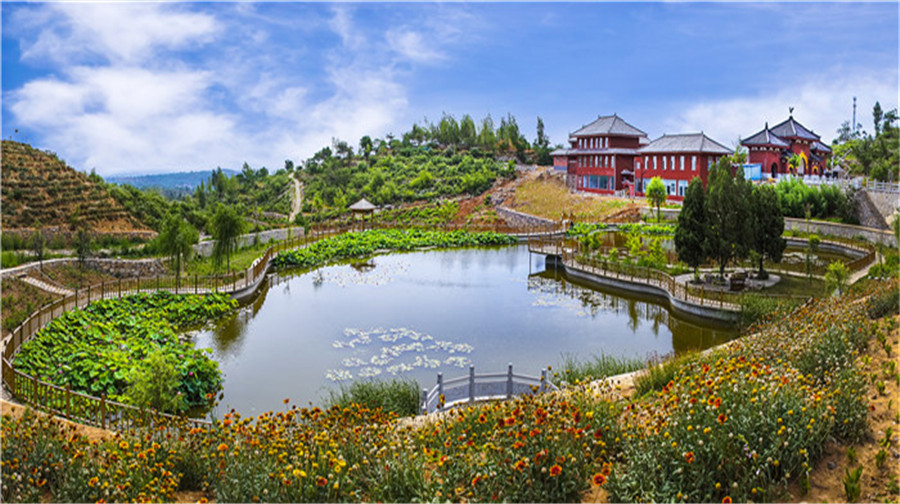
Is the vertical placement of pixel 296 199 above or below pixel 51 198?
above

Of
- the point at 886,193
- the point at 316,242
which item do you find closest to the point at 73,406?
the point at 316,242

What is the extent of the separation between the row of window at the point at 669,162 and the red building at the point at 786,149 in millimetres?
5470

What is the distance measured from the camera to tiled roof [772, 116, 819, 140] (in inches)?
2041

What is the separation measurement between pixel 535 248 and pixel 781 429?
25205 mm

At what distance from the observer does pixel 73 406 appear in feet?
35.7

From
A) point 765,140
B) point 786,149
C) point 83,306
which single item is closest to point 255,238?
point 83,306

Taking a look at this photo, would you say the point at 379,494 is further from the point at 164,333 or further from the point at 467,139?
the point at 467,139

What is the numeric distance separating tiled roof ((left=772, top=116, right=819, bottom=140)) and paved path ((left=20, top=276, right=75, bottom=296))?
49.3m

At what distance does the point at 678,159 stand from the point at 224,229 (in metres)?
31.8

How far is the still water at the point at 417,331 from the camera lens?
14445mm

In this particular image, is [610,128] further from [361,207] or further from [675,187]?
[361,207]

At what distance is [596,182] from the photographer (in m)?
55.3

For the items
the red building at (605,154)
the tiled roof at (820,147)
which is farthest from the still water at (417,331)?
the tiled roof at (820,147)

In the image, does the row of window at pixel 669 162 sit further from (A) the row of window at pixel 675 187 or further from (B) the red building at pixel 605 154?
(B) the red building at pixel 605 154
